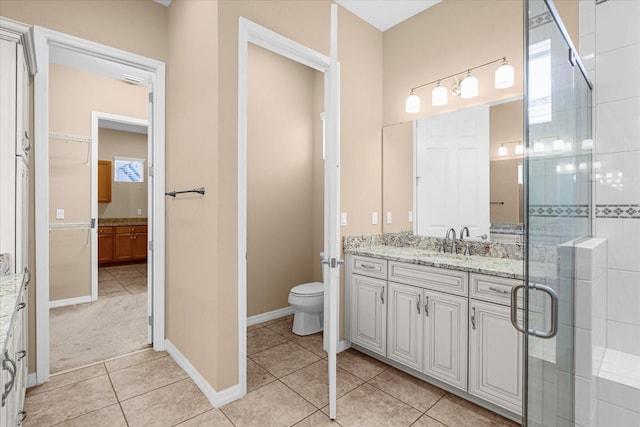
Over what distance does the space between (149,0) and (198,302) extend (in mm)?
2421

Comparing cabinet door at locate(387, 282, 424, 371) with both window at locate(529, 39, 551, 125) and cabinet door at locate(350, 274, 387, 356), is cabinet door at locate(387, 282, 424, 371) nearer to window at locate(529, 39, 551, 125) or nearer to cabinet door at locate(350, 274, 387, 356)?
cabinet door at locate(350, 274, 387, 356)

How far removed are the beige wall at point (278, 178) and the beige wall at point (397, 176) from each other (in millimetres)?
982

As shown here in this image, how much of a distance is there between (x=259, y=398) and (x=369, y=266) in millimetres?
1211

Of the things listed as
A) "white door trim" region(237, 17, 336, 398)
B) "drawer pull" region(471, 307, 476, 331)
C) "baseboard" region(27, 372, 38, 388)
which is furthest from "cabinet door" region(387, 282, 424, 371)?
"baseboard" region(27, 372, 38, 388)

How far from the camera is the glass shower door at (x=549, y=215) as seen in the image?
3.33 feet

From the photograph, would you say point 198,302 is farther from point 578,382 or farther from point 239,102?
point 578,382

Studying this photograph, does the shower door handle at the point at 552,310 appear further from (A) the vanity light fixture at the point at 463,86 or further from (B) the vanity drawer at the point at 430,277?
(A) the vanity light fixture at the point at 463,86

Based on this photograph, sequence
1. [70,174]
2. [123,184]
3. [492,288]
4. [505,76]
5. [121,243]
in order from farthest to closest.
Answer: [123,184] < [121,243] < [70,174] < [505,76] < [492,288]

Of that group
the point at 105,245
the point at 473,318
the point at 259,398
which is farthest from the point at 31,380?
the point at 105,245

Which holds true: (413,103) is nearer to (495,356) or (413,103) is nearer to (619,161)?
(619,161)

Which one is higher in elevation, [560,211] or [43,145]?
[43,145]

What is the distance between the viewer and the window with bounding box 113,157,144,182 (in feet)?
21.2

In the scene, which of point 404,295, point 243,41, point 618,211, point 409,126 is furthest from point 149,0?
point 618,211

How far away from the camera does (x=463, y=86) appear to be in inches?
97.5
